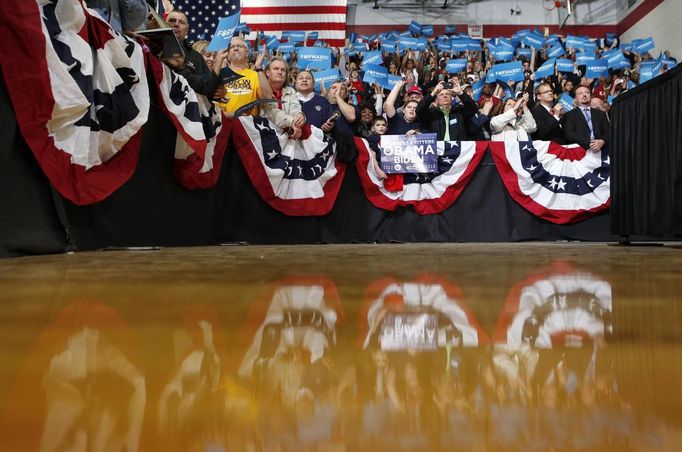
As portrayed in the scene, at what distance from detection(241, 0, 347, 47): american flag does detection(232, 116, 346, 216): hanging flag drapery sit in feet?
24.3

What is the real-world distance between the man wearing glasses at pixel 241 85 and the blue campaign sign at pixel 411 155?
1.03 metres

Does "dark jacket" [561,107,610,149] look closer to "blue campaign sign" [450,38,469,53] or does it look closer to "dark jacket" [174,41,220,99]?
"dark jacket" [174,41,220,99]

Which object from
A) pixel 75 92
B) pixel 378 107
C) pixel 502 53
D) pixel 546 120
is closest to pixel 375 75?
pixel 378 107

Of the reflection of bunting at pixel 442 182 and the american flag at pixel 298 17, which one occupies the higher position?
the american flag at pixel 298 17

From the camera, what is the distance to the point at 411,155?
4504 millimetres

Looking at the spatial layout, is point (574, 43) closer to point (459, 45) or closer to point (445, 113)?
point (459, 45)

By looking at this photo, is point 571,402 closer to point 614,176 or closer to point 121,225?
point 121,225

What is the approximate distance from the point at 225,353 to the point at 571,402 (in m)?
0.23

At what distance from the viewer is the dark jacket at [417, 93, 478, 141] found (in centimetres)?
500

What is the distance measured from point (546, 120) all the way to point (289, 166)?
2.46 metres

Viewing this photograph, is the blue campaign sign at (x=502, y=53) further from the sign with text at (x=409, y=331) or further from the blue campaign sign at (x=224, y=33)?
the sign with text at (x=409, y=331)

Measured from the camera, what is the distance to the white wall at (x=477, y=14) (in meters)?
12.2

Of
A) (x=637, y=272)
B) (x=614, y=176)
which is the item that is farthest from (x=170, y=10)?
(x=637, y=272)

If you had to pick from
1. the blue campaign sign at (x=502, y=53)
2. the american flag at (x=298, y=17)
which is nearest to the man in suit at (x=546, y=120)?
the blue campaign sign at (x=502, y=53)
